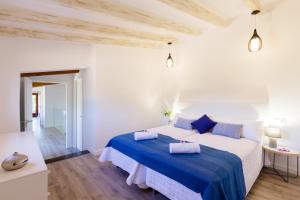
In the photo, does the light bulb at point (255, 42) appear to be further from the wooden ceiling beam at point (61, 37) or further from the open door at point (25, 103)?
the open door at point (25, 103)

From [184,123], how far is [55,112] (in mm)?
6946

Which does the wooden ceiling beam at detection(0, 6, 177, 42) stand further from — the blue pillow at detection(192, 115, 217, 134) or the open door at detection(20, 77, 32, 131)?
the blue pillow at detection(192, 115, 217, 134)

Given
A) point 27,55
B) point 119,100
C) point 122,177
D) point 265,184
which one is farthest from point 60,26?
Result: point 265,184

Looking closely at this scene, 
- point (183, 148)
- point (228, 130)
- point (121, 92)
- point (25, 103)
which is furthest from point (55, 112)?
point (228, 130)

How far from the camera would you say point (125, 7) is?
266 cm

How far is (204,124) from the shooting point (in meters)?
3.82

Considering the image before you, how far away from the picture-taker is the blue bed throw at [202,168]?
1.92m

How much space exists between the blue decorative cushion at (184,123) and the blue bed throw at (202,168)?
1.17 m

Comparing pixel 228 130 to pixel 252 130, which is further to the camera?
pixel 228 130

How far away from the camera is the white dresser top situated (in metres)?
1.51

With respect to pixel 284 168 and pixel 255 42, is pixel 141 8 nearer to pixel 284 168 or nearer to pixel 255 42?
pixel 255 42

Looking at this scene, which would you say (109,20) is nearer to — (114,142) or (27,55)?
(27,55)

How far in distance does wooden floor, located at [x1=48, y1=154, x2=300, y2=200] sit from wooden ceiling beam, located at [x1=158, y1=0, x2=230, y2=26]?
2.82 m

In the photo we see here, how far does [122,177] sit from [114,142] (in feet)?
2.09
